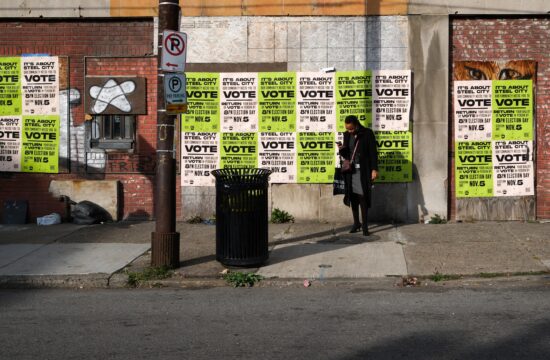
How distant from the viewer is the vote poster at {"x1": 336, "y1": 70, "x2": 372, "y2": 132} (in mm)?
11430

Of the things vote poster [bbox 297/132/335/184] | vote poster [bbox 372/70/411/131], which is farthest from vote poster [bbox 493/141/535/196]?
vote poster [bbox 297/132/335/184]

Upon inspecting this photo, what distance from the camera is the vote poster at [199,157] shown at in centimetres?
1178

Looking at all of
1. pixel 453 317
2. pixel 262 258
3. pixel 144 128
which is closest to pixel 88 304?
pixel 262 258

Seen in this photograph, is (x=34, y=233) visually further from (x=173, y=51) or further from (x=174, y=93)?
(x=173, y=51)

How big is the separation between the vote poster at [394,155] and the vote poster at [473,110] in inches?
36.3

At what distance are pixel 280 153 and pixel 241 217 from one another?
150 inches

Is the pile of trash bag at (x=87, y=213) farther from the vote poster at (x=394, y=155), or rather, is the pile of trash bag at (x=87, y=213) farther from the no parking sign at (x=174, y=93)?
the vote poster at (x=394, y=155)

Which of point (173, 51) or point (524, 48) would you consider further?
point (524, 48)

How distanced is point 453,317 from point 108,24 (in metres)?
8.52

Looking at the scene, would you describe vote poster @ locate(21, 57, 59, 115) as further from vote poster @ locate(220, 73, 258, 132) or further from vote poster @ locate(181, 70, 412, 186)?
vote poster @ locate(220, 73, 258, 132)

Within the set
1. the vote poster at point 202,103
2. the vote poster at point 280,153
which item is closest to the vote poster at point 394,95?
the vote poster at point 280,153

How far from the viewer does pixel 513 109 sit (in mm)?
11352

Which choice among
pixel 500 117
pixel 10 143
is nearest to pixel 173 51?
pixel 10 143

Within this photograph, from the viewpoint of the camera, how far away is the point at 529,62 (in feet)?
37.0
